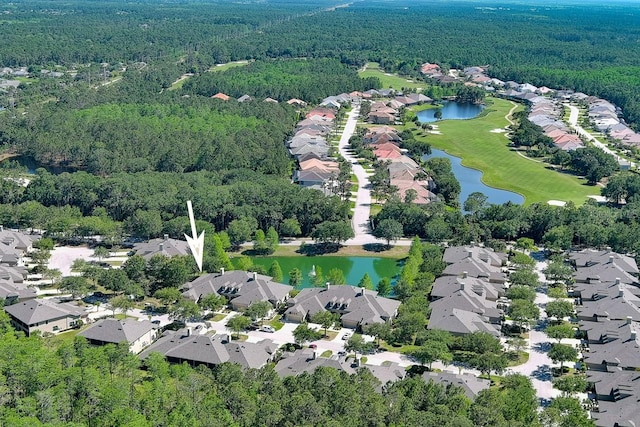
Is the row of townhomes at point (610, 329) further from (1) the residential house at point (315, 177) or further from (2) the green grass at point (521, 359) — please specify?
(1) the residential house at point (315, 177)

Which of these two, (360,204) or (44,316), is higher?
(44,316)

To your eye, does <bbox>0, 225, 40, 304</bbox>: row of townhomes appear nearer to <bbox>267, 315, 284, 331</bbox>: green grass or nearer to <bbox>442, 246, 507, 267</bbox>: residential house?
<bbox>267, 315, 284, 331</bbox>: green grass

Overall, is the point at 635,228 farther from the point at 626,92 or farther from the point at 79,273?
the point at 626,92

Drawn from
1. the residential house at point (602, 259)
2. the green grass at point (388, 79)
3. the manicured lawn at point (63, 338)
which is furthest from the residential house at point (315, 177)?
the green grass at point (388, 79)


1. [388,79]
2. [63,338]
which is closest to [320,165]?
[63,338]

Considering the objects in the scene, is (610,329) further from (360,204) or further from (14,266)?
(14,266)

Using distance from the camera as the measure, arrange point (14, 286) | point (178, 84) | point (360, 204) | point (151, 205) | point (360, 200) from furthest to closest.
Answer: point (178, 84), point (360, 200), point (360, 204), point (151, 205), point (14, 286)
